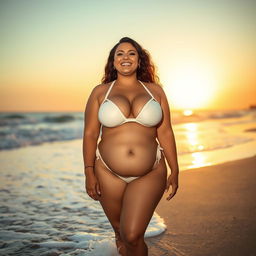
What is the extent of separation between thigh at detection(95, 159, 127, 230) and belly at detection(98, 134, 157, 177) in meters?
0.08

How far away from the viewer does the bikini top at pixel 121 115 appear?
118 inches

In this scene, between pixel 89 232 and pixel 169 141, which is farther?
pixel 89 232

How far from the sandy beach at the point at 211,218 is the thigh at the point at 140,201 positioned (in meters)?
0.93

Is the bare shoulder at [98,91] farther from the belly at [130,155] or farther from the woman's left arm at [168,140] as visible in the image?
the woman's left arm at [168,140]

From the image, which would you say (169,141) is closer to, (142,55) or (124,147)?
(124,147)

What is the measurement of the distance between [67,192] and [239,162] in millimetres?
4572

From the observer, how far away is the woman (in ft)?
9.33

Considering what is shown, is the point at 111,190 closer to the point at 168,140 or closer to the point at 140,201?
the point at 140,201

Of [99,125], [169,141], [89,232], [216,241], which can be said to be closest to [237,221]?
[216,241]

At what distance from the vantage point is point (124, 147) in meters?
→ 3.04

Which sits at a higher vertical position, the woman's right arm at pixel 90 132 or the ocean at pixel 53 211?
the woman's right arm at pixel 90 132

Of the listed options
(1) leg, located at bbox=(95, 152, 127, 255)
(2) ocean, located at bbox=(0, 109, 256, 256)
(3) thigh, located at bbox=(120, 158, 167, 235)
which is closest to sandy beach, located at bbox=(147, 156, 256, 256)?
(2) ocean, located at bbox=(0, 109, 256, 256)

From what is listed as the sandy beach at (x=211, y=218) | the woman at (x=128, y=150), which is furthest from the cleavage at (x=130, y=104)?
the sandy beach at (x=211, y=218)

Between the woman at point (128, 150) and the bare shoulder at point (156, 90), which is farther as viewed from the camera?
the bare shoulder at point (156, 90)
